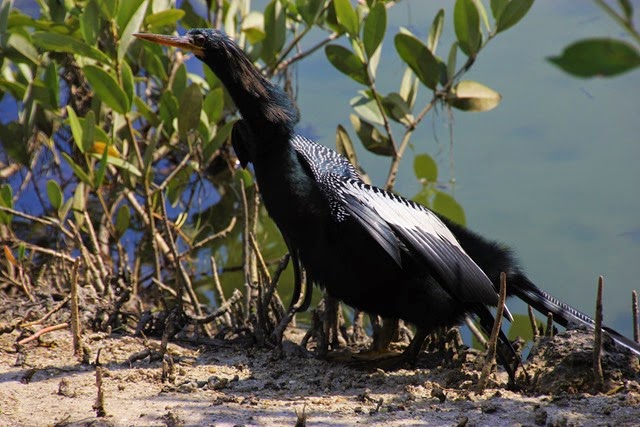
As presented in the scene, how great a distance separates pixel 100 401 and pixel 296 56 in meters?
3.31

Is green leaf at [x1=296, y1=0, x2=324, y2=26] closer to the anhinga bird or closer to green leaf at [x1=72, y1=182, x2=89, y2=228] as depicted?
the anhinga bird

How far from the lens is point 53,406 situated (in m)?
2.70

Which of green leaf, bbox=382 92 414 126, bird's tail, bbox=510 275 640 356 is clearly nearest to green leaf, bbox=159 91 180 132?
green leaf, bbox=382 92 414 126

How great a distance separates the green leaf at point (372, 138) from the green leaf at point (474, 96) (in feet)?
1.50

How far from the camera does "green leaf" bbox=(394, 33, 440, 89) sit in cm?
412

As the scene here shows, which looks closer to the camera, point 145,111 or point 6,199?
point 6,199

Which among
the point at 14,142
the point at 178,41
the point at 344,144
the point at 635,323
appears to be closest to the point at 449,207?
the point at 344,144

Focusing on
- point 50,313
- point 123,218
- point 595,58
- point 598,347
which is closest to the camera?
point 595,58

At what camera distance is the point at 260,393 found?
2934 mm

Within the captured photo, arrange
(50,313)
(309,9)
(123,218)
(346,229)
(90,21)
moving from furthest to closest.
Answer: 1. (309,9)
2. (123,218)
3. (90,21)
4. (50,313)
5. (346,229)

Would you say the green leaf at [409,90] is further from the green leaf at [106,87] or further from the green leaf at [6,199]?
the green leaf at [6,199]

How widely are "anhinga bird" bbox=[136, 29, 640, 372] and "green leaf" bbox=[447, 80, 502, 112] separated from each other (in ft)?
4.32

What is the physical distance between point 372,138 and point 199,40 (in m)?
1.59

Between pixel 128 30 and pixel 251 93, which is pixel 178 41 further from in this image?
pixel 128 30
